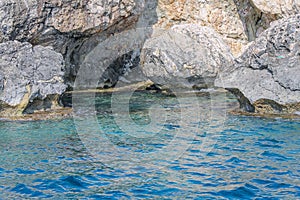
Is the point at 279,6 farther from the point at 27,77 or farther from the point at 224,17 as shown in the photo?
the point at 27,77

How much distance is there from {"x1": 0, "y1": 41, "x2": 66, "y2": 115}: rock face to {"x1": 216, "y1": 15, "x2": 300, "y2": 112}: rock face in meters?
5.09

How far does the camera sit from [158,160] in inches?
331

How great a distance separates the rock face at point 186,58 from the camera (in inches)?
721

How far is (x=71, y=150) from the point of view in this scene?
367 inches

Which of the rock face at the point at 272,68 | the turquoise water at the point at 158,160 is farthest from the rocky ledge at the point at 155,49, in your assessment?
the turquoise water at the point at 158,160

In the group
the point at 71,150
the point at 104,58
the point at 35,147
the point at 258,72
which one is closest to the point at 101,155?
the point at 71,150

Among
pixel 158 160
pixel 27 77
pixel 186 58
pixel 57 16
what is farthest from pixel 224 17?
pixel 158 160

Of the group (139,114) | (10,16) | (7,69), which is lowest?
(139,114)

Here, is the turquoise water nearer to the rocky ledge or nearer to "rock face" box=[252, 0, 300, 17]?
the rocky ledge

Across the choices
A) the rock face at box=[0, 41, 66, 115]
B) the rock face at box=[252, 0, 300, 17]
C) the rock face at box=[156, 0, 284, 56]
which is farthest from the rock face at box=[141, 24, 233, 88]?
the rock face at box=[0, 41, 66, 115]

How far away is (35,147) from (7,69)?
5.16 meters

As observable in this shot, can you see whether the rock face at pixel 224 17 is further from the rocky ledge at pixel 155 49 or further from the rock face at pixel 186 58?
the rock face at pixel 186 58

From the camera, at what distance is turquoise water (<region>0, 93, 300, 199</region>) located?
22.2 feet

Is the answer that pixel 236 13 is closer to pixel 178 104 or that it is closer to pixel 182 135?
pixel 178 104
